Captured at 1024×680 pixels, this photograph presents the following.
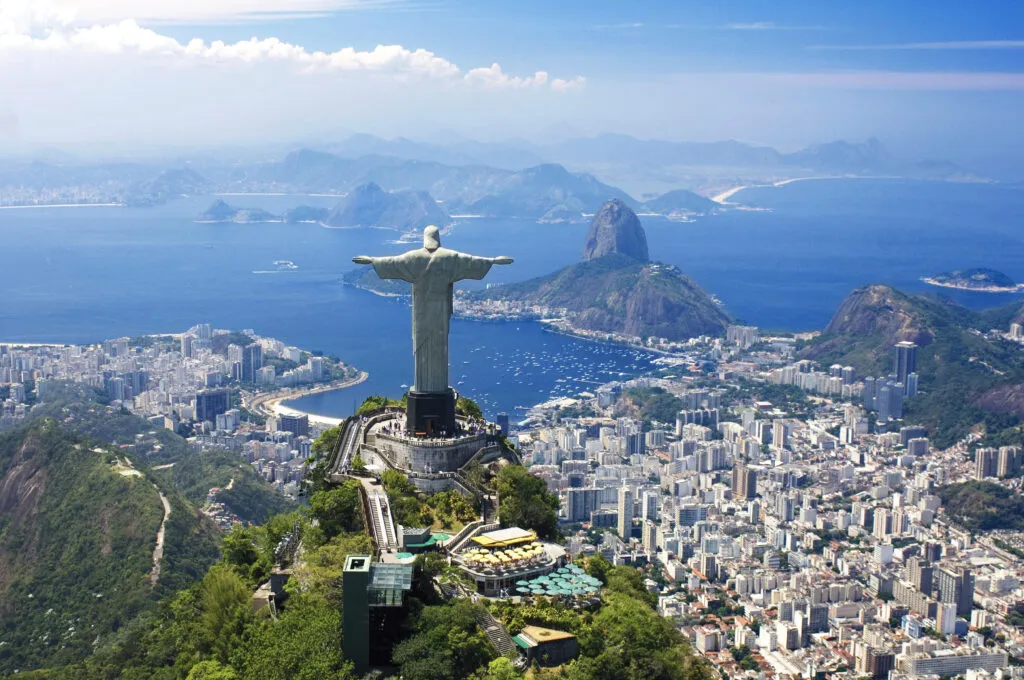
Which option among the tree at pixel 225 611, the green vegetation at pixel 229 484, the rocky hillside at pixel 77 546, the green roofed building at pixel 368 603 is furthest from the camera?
the green vegetation at pixel 229 484

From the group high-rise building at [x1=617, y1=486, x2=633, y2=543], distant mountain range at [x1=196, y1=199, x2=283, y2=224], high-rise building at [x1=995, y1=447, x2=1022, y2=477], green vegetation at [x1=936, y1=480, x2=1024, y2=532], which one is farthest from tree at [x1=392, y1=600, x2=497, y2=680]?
distant mountain range at [x1=196, y1=199, x2=283, y2=224]

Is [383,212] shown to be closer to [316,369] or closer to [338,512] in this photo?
[316,369]

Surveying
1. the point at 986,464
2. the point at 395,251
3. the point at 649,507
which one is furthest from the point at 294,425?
the point at 395,251

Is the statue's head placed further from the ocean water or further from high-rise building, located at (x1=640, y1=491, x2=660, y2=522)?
the ocean water

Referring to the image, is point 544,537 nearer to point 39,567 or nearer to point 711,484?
point 39,567

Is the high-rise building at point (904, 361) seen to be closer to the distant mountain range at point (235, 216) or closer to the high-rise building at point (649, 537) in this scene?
the high-rise building at point (649, 537)

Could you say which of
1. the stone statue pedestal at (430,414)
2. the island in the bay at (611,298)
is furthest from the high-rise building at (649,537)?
the island in the bay at (611,298)

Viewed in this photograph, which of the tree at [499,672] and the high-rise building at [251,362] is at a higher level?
the tree at [499,672]

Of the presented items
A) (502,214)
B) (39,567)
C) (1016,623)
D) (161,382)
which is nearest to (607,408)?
(161,382)
